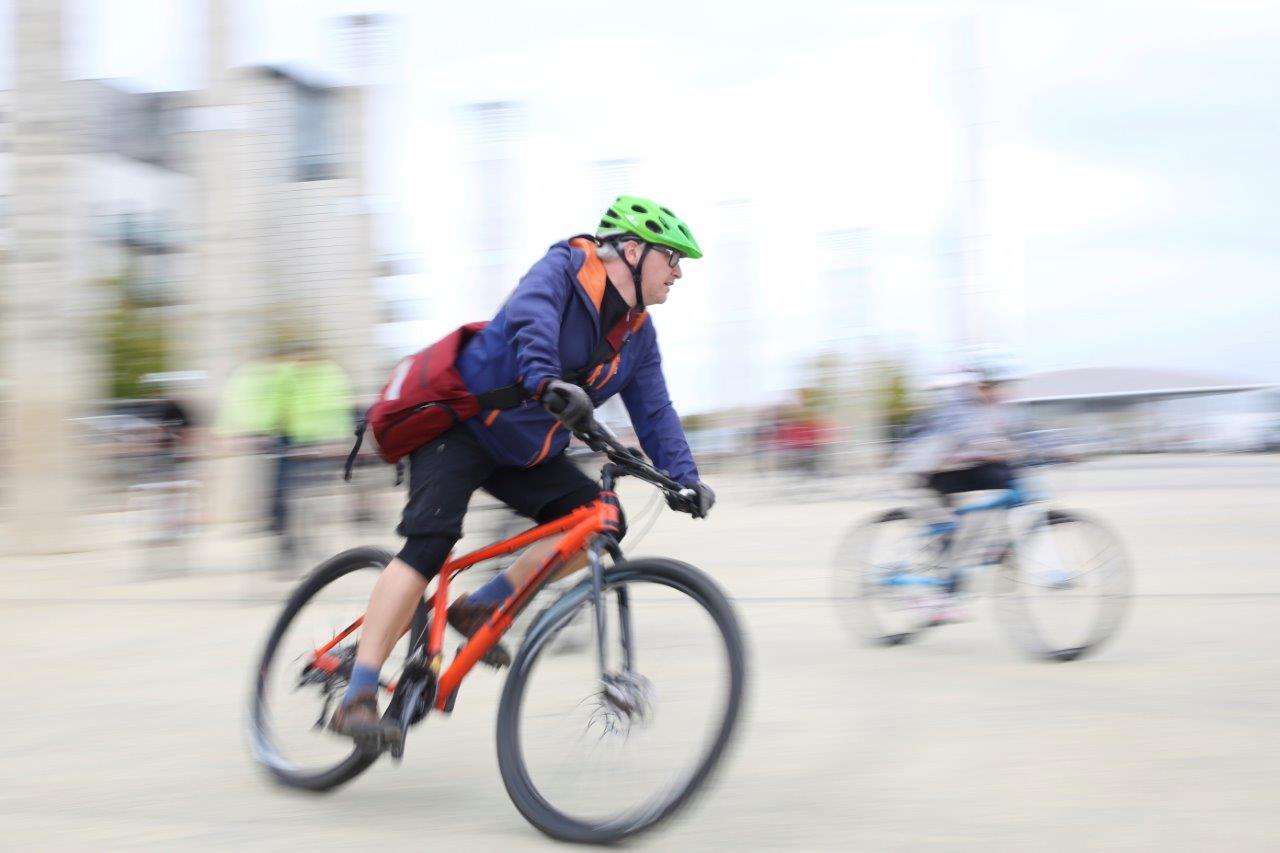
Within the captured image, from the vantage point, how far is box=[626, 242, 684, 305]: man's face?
13.1ft

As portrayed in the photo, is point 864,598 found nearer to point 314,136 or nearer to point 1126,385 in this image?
point 314,136

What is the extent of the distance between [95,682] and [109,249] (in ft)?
160

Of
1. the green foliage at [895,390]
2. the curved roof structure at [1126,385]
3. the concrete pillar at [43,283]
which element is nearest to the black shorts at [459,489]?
the concrete pillar at [43,283]

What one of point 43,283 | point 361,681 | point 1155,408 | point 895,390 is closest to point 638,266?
point 361,681

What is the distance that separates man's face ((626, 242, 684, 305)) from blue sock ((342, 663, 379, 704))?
4.31 feet

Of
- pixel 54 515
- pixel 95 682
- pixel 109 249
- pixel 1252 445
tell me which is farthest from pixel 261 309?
pixel 1252 445

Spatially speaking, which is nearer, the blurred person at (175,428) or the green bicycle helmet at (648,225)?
the green bicycle helmet at (648,225)

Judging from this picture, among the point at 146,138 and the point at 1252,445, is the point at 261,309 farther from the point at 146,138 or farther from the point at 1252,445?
the point at 1252,445

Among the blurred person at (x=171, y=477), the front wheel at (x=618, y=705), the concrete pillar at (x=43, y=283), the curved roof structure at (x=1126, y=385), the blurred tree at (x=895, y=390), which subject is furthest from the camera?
the blurred tree at (x=895, y=390)

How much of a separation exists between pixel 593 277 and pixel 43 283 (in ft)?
33.5

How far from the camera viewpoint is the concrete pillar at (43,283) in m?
12.7

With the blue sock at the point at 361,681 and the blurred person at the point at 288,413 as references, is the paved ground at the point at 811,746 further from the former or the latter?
the blurred person at the point at 288,413

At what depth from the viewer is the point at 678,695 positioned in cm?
364

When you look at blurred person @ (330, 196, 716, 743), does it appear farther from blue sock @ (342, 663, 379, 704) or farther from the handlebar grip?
the handlebar grip
